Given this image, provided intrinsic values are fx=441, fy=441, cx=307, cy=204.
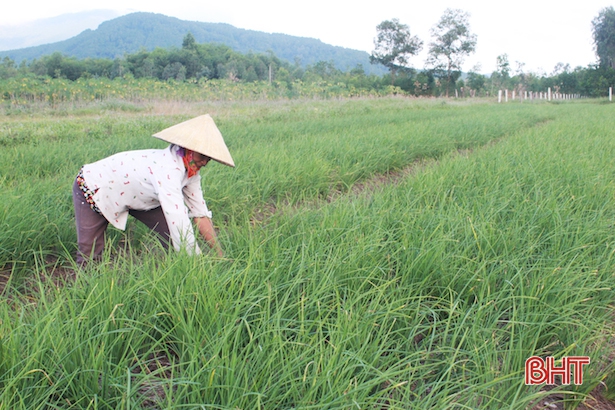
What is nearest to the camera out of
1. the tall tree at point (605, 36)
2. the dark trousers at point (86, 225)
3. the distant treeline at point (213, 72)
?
the dark trousers at point (86, 225)

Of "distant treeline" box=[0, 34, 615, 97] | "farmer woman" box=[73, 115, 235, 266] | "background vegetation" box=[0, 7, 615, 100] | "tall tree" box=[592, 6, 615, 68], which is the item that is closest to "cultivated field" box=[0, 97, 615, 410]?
"farmer woman" box=[73, 115, 235, 266]

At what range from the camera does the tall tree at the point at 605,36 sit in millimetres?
41125

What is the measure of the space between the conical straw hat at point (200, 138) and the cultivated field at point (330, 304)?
37cm

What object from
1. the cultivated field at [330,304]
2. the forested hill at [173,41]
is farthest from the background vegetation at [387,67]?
the forested hill at [173,41]

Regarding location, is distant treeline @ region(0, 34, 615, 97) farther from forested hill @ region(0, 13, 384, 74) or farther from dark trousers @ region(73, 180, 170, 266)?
forested hill @ region(0, 13, 384, 74)

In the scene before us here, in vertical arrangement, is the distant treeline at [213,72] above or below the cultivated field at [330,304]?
above

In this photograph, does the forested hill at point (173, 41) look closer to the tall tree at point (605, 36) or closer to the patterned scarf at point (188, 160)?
the tall tree at point (605, 36)

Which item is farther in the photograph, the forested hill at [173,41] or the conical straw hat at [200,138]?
the forested hill at [173,41]

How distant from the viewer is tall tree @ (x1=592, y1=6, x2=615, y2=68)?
4112 centimetres

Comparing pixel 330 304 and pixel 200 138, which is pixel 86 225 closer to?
pixel 200 138

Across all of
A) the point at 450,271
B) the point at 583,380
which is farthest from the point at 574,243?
the point at 583,380

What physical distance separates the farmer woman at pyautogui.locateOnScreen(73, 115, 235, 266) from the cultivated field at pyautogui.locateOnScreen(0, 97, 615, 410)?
181 millimetres

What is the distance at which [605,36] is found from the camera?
137 ft

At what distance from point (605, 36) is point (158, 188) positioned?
170ft
